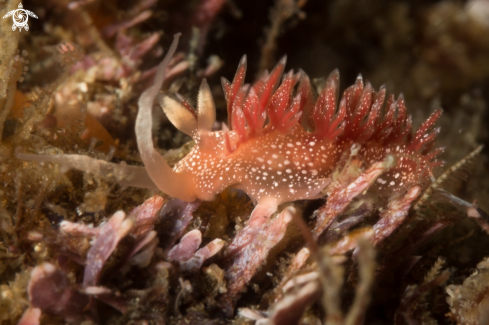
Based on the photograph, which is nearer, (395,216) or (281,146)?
(395,216)

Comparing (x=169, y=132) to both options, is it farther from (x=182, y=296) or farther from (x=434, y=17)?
(x=434, y=17)

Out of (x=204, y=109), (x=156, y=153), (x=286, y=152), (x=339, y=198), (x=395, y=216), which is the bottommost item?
(x=395, y=216)

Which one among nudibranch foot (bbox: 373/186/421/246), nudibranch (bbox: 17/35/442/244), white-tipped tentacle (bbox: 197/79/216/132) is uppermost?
white-tipped tentacle (bbox: 197/79/216/132)

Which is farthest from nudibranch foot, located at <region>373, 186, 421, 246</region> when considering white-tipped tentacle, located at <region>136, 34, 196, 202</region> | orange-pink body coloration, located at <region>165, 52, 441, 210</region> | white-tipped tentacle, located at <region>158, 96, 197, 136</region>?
white-tipped tentacle, located at <region>158, 96, 197, 136</region>

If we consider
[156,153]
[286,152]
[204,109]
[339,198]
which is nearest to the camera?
[156,153]

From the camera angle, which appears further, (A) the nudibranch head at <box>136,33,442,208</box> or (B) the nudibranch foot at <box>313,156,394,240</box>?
(A) the nudibranch head at <box>136,33,442,208</box>

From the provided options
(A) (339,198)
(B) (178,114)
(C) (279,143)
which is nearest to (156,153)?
(B) (178,114)

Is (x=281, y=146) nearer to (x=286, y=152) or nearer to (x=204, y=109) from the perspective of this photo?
(x=286, y=152)

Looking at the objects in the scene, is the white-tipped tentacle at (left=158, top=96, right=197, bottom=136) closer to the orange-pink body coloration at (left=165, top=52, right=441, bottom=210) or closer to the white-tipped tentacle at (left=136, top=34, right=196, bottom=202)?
the orange-pink body coloration at (left=165, top=52, right=441, bottom=210)
